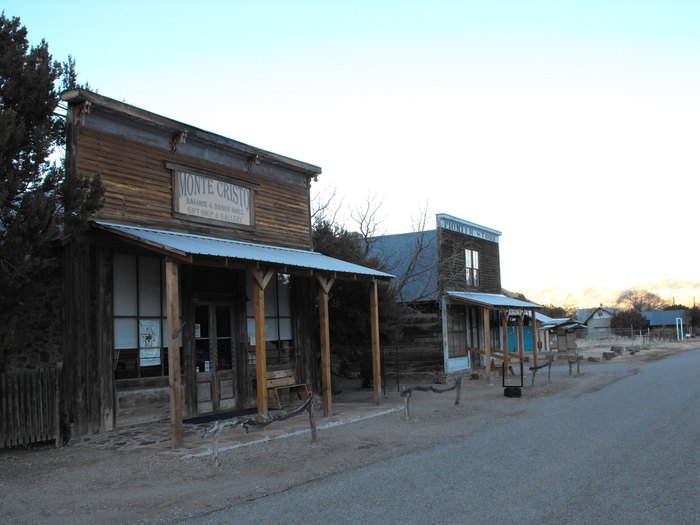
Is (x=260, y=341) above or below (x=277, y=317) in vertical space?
below

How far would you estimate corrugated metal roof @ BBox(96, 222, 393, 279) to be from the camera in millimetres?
9609

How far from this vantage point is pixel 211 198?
12.8 m

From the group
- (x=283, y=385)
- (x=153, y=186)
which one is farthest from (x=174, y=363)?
(x=283, y=385)

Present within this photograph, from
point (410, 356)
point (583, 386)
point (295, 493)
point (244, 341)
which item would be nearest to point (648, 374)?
point (583, 386)

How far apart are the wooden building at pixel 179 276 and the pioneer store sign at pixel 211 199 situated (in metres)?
0.02

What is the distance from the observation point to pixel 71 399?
32.3 ft

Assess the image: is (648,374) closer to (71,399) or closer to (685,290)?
(71,399)

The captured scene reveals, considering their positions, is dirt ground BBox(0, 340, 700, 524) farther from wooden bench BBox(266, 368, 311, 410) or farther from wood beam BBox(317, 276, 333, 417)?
wooden bench BBox(266, 368, 311, 410)

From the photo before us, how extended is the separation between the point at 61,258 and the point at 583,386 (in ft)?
47.1

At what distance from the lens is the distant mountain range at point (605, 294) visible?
532 ft

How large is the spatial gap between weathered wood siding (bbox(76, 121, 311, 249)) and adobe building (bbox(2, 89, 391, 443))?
2 cm

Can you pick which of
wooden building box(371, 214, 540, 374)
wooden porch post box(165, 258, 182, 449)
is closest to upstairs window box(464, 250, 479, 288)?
wooden building box(371, 214, 540, 374)

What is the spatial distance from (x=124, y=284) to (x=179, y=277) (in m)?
1.28

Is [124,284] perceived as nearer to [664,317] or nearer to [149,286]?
[149,286]
